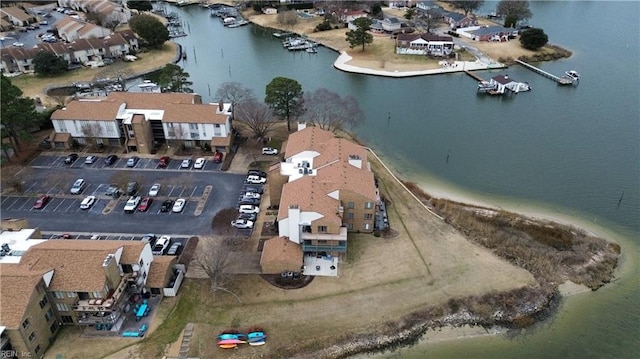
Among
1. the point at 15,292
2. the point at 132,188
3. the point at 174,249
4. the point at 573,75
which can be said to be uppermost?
the point at 15,292

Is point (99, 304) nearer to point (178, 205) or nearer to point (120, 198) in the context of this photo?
point (178, 205)

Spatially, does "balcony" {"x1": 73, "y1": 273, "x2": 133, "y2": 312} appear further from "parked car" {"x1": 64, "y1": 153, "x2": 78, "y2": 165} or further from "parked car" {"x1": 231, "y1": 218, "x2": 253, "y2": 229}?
"parked car" {"x1": 64, "y1": 153, "x2": 78, "y2": 165}

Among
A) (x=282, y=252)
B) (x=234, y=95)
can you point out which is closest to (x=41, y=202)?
(x=282, y=252)

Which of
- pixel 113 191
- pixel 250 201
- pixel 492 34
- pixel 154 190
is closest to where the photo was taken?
pixel 250 201

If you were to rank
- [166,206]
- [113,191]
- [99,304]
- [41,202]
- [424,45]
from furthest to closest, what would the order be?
[424,45] < [113,191] < [41,202] < [166,206] < [99,304]

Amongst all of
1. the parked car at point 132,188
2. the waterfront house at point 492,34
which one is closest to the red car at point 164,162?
the parked car at point 132,188

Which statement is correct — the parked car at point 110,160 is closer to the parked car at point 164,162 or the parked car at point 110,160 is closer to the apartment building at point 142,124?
the apartment building at point 142,124

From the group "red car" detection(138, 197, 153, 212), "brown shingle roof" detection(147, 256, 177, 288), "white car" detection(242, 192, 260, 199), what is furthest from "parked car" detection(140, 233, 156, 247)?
"white car" detection(242, 192, 260, 199)
